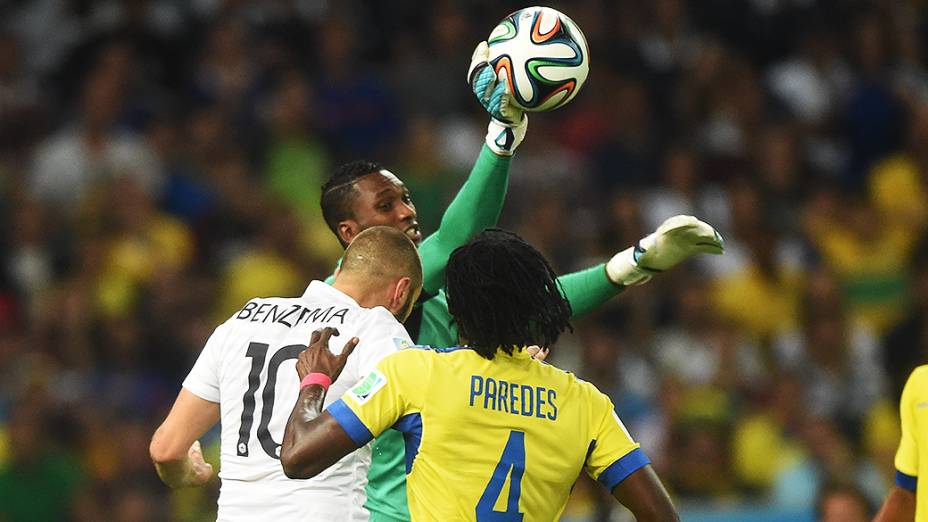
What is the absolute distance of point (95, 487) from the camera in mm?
9266

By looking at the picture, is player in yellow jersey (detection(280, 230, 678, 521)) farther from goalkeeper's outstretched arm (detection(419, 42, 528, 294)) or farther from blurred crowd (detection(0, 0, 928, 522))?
blurred crowd (detection(0, 0, 928, 522))

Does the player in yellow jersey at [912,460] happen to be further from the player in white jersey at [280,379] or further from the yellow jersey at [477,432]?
the player in white jersey at [280,379]

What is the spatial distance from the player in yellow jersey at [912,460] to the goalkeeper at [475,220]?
95 centimetres

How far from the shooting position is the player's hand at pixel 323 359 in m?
4.49

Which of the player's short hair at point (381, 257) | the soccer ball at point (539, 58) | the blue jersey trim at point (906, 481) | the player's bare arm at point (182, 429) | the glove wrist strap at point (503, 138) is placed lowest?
the blue jersey trim at point (906, 481)

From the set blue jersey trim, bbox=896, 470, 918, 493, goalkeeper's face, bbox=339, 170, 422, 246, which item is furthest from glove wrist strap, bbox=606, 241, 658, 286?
blue jersey trim, bbox=896, 470, 918, 493

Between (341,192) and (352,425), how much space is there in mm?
1678

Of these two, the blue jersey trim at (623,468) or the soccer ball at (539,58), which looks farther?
the soccer ball at (539,58)

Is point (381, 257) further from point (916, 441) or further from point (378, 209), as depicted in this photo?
point (916, 441)

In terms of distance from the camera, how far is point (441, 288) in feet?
19.2

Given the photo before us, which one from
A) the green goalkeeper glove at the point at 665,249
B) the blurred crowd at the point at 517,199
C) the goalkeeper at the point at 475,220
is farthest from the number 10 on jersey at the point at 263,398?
the blurred crowd at the point at 517,199

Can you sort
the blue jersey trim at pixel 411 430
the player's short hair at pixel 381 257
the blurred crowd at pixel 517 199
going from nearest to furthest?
the blue jersey trim at pixel 411 430 < the player's short hair at pixel 381 257 < the blurred crowd at pixel 517 199

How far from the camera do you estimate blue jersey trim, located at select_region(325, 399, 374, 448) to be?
14.0 feet

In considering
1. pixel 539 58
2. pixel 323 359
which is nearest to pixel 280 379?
pixel 323 359
